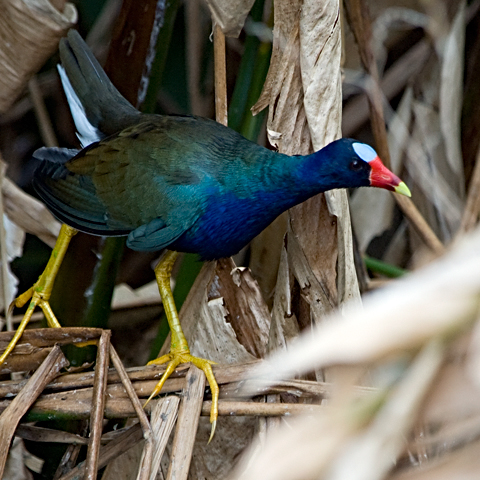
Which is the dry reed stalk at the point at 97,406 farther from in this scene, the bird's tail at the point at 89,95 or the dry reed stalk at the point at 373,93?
the dry reed stalk at the point at 373,93

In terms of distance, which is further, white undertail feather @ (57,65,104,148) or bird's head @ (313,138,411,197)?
white undertail feather @ (57,65,104,148)

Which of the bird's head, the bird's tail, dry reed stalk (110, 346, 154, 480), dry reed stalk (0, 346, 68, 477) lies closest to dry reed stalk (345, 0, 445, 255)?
the bird's head

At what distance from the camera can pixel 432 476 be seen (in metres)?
0.30

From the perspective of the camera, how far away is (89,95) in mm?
1806

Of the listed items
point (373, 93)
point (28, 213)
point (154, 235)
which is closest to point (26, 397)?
point (154, 235)

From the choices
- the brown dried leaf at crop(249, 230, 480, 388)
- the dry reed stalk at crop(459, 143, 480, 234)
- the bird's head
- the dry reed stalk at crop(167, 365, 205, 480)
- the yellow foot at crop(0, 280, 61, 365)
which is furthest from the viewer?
the dry reed stalk at crop(459, 143, 480, 234)

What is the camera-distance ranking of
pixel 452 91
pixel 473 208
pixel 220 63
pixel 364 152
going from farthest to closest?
pixel 452 91 < pixel 473 208 < pixel 220 63 < pixel 364 152

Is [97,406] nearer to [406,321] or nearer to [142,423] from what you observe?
[142,423]

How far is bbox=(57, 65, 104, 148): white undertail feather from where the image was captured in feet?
6.08

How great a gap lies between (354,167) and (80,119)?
91 cm

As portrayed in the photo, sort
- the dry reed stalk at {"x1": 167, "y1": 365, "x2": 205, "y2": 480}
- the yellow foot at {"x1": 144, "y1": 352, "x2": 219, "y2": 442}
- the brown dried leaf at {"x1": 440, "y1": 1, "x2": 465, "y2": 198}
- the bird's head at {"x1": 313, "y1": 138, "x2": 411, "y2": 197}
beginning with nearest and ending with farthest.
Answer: the dry reed stalk at {"x1": 167, "y1": 365, "x2": 205, "y2": 480}
the yellow foot at {"x1": 144, "y1": 352, "x2": 219, "y2": 442}
the bird's head at {"x1": 313, "y1": 138, "x2": 411, "y2": 197}
the brown dried leaf at {"x1": 440, "y1": 1, "x2": 465, "y2": 198}

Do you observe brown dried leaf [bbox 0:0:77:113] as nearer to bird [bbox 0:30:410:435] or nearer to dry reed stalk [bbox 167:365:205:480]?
bird [bbox 0:30:410:435]

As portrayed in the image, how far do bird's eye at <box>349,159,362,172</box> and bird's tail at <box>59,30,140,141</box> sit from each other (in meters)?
0.67

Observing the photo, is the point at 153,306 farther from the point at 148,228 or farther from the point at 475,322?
the point at 475,322
